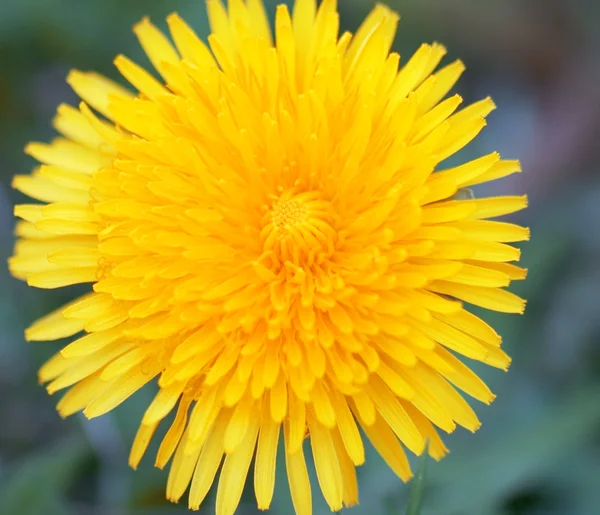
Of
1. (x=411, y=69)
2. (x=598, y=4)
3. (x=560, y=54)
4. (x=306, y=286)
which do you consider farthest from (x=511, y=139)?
(x=306, y=286)

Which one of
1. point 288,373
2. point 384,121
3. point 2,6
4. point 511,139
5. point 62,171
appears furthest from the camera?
point 511,139

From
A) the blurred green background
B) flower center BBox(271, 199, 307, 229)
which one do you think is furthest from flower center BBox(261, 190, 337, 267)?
the blurred green background

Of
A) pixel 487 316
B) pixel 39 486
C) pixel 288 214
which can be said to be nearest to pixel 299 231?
pixel 288 214

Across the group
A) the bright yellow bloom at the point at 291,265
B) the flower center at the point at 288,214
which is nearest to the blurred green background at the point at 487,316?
the bright yellow bloom at the point at 291,265

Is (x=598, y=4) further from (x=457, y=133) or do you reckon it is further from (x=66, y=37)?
(x=66, y=37)

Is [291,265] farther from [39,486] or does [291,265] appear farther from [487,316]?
[39,486]

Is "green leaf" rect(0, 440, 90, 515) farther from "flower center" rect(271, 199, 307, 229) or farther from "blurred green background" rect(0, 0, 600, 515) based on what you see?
"flower center" rect(271, 199, 307, 229)
